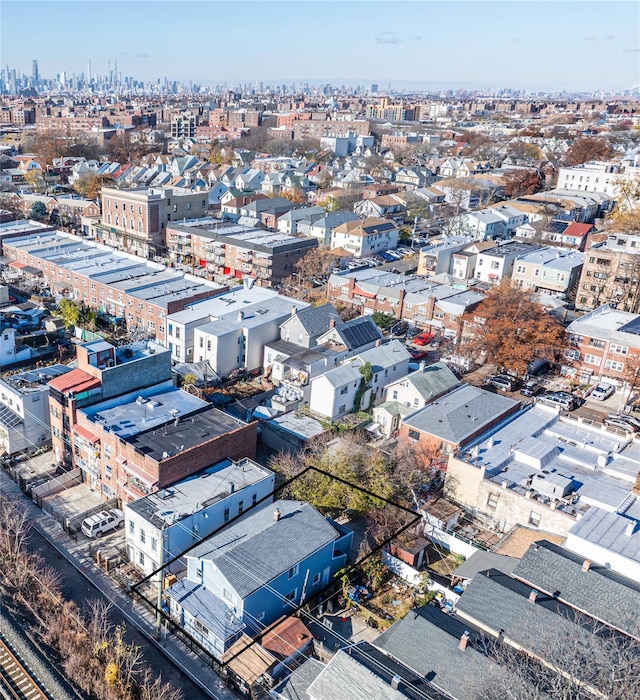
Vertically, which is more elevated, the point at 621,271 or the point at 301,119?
the point at 301,119

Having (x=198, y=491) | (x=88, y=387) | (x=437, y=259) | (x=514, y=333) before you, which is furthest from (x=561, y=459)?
(x=437, y=259)

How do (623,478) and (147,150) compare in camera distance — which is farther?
(147,150)

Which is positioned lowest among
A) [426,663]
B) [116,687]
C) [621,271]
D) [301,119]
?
[116,687]

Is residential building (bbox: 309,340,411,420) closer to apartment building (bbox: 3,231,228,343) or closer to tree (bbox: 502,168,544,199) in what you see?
apartment building (bbox: 3,231,228,343)

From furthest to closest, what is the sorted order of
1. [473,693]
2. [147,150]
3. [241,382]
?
[147,150], [241,382], [473,693]

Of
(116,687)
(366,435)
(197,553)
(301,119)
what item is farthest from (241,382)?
(301,119)

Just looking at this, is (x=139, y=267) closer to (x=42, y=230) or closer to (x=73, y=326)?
(x=73, y=326)

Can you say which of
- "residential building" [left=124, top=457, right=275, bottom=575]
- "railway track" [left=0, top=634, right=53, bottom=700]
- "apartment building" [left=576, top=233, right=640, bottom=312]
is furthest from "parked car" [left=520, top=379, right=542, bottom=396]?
"railway track" [left=0, top=634, right=53, bottom=700]
